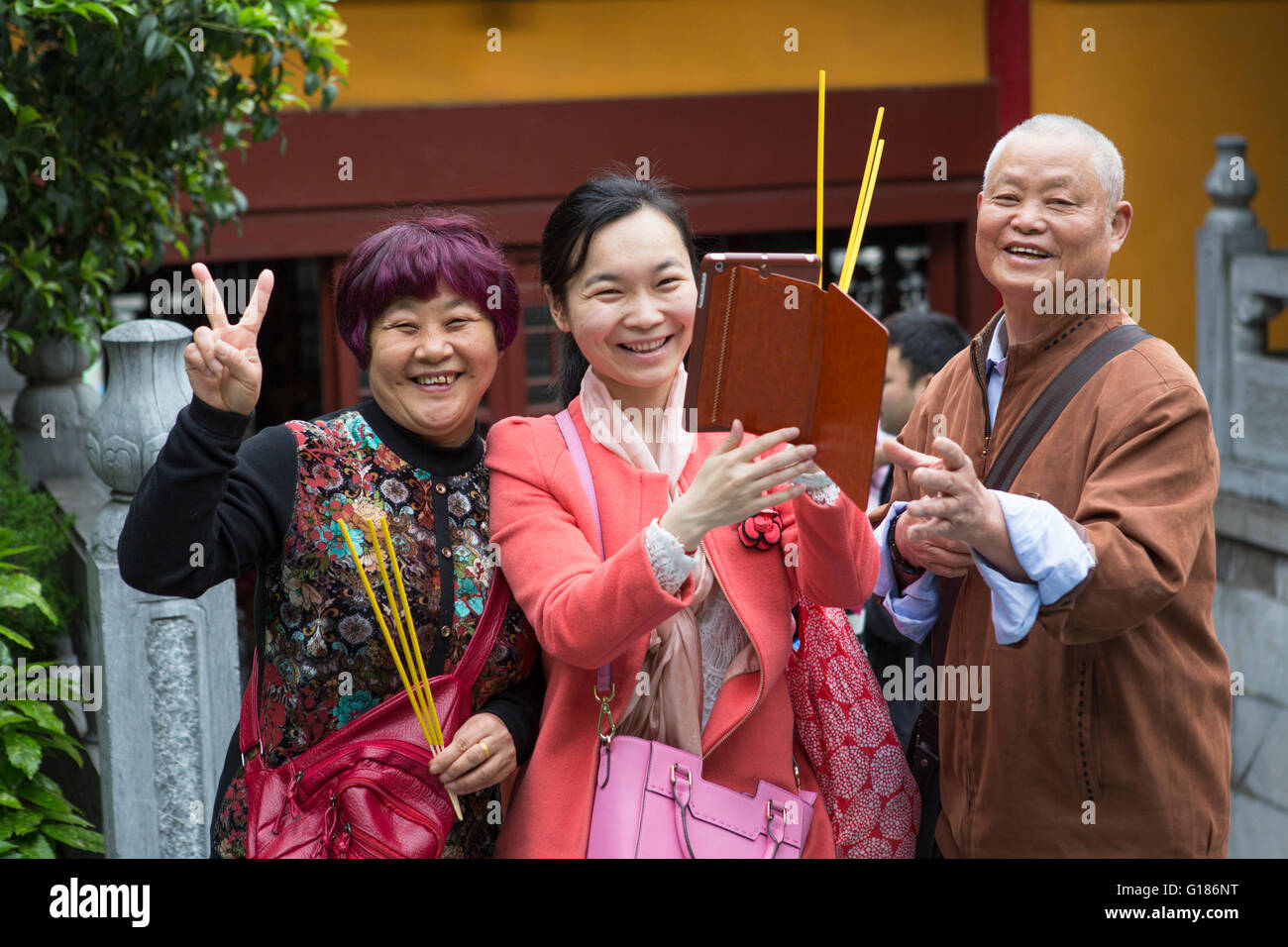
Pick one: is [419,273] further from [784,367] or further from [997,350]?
[997,350]

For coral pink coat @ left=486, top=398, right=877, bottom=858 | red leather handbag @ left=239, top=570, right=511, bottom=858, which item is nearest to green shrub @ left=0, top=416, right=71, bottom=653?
red leather handbag @ left=239, top=570, right=511, bottom=858

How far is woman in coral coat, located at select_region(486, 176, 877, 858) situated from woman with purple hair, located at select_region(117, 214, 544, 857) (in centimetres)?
9

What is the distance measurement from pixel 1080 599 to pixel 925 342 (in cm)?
254

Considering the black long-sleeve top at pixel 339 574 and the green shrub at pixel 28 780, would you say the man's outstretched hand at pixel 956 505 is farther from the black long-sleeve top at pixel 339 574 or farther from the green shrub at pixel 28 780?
the green shrub at pixel 28 780

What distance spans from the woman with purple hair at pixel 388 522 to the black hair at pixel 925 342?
233cm

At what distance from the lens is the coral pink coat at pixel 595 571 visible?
222 cm

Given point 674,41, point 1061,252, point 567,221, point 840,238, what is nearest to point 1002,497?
point 1061,252

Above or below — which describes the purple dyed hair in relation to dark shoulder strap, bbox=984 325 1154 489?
above

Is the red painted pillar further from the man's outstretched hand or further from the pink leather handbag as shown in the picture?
the pink leather handbag

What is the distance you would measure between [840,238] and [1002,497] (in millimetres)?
6123

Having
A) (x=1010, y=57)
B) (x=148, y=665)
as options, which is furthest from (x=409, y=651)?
(x=1010, y=57)

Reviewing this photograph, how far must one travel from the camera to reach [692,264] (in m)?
2.42

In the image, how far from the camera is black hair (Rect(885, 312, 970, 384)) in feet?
14.9
